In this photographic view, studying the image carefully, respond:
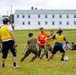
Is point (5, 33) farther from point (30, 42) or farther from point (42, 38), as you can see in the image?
point (42, 38)

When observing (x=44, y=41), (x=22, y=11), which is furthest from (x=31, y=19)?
(x=44, y=41)

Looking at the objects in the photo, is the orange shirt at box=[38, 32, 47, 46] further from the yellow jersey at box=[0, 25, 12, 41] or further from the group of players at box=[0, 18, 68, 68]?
the yellow jersey at box=[0, 25, 12, 41]

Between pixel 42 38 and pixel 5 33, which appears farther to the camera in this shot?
pixel 42 38

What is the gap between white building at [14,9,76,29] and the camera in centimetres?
12738

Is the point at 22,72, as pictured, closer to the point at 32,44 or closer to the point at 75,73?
the point at 75,73

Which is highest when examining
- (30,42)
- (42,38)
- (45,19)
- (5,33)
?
(5,33)

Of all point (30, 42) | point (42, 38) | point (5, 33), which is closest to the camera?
point (5, 33)

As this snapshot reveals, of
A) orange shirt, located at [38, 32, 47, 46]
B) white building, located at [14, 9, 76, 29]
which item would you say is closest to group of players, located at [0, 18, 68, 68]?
orange shirt, located at [38, 32, 47, 46]

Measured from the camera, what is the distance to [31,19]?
129 m

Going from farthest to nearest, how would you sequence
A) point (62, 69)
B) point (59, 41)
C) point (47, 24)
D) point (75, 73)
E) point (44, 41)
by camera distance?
point (47, 24) → point (44, 41) → point (59, 41) → point (62, 69) → point (75, 73)

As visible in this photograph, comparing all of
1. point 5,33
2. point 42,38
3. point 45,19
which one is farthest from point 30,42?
point 45,19

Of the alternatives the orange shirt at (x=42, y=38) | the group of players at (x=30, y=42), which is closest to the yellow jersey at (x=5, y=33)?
the group of players at (x=30, y=42)

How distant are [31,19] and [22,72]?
383ft

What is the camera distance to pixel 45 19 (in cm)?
12875
